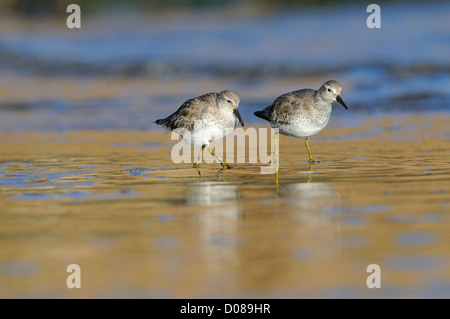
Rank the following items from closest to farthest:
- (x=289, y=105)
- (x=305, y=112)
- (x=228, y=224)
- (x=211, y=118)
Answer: (x=228, y=224), (x=211, y=118), (x=305, y=112), (x=289, y=105)

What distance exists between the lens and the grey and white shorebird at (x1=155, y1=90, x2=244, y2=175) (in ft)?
30.6

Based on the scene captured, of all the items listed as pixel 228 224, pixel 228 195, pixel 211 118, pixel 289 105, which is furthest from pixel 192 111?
pixel 228 224

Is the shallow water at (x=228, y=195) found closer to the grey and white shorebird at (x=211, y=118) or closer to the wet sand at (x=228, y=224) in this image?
the wet sand at (x=228, y=224)

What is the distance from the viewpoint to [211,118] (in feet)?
30.6

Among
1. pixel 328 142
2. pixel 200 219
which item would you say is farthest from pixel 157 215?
pixel 328 142

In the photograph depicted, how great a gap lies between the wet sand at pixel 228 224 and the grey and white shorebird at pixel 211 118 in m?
0.39

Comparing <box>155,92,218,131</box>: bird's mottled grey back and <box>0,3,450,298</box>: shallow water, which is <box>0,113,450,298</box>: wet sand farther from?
<box>155,92,218,131</box>: bird's mottled grey back

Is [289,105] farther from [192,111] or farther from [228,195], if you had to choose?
[228,195]

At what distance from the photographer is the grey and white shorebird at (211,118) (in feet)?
30.6

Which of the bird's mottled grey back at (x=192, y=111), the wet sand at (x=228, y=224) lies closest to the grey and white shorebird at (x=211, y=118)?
the bird's mottled grey back at (x=192, y=111)

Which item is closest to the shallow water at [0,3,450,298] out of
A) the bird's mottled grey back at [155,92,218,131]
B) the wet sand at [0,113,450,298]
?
the wet sand at [0,113,450,298]

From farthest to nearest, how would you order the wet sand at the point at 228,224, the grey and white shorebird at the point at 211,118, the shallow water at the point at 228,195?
the grey and white shorebird at the point at 211,118 → the shallow water at the point at 228,195 → the wet sand at the point at 228,224

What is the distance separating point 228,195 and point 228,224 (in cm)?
120

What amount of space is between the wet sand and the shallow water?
0.7 inches
